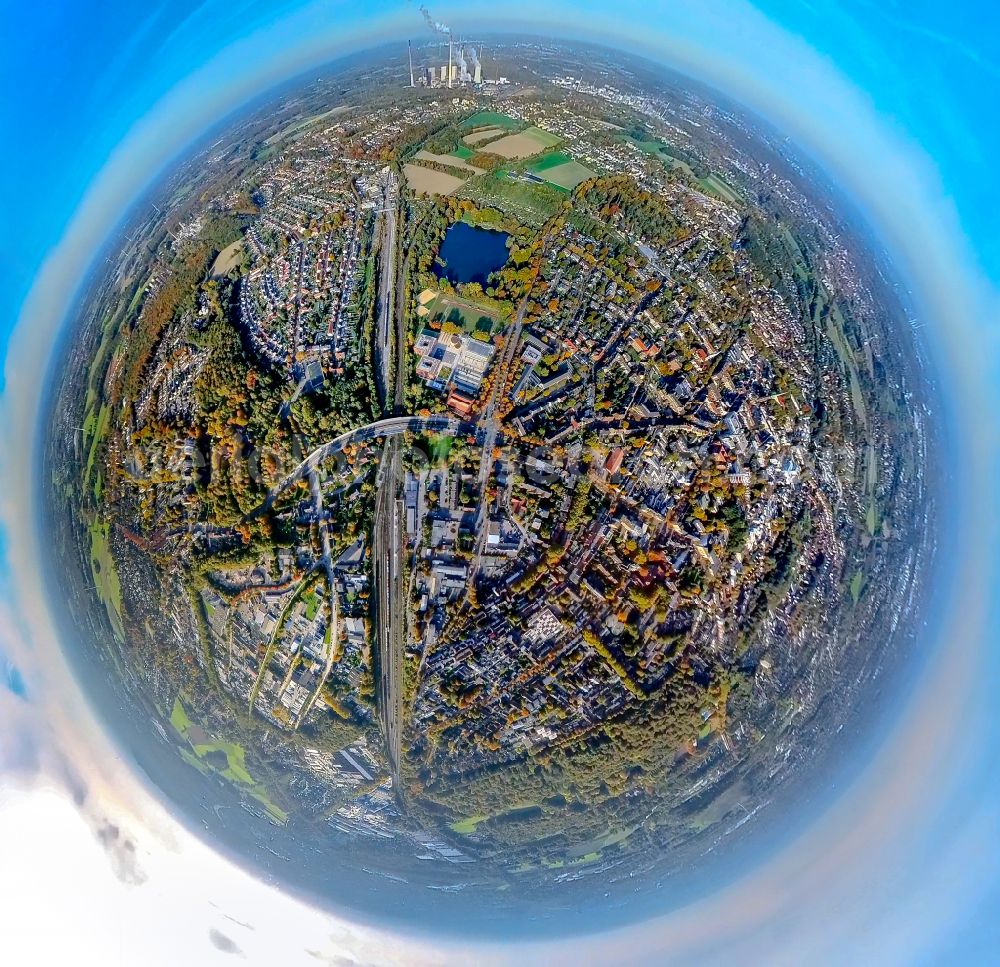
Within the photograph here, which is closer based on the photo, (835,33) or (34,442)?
(835,33)

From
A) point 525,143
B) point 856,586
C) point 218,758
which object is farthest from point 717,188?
point 218,758

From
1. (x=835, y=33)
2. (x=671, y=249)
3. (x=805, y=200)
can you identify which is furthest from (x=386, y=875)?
(x=835, y=33)

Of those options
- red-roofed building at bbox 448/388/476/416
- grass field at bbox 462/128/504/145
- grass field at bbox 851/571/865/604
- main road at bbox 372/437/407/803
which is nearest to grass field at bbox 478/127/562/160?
grass field at bbox 462/128/504/145

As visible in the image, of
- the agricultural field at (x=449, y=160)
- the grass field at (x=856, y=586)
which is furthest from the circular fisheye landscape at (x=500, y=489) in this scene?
the grass field at (x=856, y=586)

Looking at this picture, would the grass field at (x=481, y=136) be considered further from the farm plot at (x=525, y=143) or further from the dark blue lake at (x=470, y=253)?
the dark blue lake at (x=470, y=253)

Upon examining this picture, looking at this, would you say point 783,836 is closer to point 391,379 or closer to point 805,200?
point 391,379

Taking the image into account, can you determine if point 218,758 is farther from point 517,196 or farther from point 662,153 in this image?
point 662,153

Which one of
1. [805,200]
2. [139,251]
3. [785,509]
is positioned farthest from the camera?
[139,251]
